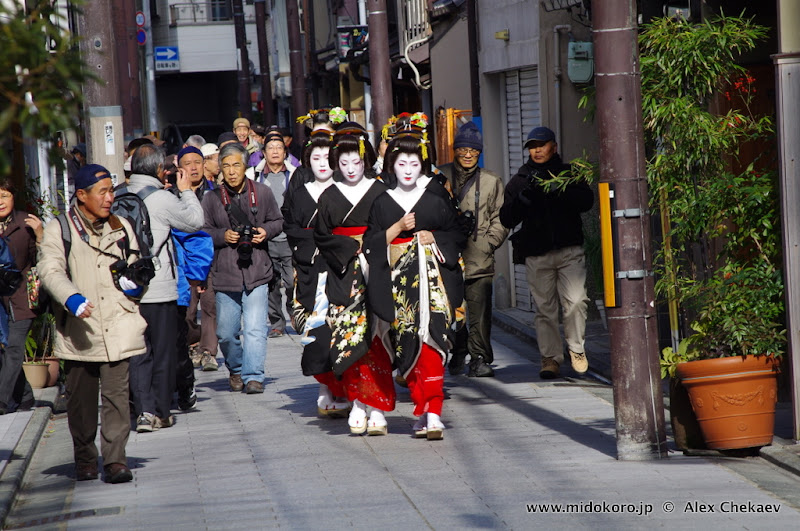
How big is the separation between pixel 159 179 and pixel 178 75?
44.9m

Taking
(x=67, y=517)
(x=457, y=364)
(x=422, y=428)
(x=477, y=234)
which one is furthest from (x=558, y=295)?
(x=67, y=517)

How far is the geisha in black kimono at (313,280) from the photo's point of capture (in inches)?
349

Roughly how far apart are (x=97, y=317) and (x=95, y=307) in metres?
0.06

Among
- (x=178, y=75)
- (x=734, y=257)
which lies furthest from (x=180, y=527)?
(x=178, y=75)

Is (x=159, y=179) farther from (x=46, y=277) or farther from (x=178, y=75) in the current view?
(x=178, y=75)

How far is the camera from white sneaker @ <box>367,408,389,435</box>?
8.38 metres

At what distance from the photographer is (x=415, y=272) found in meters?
8.28

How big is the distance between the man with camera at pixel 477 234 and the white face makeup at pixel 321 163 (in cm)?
133

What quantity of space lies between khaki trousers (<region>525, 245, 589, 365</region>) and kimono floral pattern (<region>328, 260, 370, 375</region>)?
7.46 ft

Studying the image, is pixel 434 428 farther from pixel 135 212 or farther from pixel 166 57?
pixel 166 57

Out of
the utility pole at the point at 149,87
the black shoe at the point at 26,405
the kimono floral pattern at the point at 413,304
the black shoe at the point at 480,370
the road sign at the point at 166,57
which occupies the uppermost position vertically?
the road sign at the point at 166,57

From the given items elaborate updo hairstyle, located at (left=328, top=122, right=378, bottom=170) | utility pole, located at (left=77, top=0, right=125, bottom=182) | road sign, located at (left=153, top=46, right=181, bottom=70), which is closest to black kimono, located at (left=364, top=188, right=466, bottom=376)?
elaborate updo hairstyle, located at (left=328, top=122, right=378, bottom=170)

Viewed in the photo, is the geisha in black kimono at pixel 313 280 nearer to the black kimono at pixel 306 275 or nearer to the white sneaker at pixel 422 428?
the black kimono at pixel 306 275

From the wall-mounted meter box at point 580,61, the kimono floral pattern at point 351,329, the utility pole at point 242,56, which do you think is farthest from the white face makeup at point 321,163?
the utility pole at point 242,56
